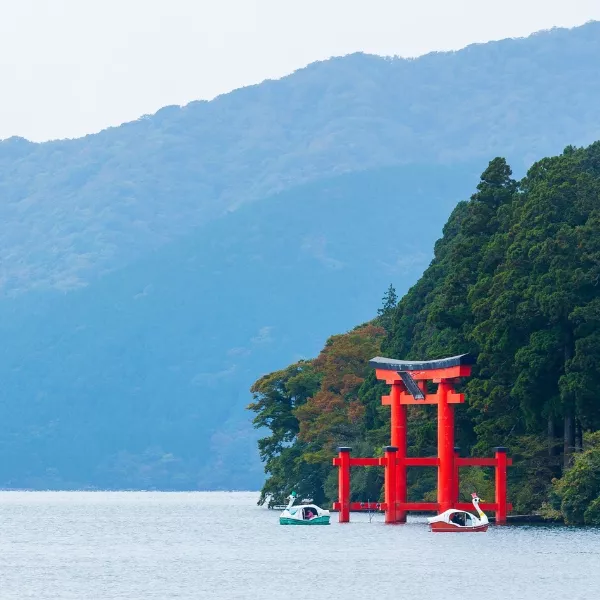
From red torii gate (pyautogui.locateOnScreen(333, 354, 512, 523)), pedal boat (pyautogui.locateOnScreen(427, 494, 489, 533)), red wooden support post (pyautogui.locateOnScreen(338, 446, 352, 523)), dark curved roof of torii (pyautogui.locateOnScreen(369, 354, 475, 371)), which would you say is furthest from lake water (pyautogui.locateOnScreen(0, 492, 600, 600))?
dark curved roof of torii (pyautogui.locateOnScreen(369, 354, 475, 371))

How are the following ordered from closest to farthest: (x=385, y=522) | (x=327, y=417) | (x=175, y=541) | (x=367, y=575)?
1. (x=367, y=575)
2. (x=175, y=541)
3. (x=385, y=522)
4. (x=327, y=417)

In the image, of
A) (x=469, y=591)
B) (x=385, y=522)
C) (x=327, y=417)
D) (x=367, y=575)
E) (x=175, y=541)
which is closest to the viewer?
(x=469, y=591)

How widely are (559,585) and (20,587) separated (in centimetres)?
1435

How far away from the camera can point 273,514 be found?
4144 inches

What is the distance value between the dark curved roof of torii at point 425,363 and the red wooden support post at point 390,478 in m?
3.54

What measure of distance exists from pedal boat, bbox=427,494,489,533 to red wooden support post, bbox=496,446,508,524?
70.8 inches

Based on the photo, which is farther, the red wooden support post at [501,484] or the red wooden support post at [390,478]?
the red wooden support post at [390,478]

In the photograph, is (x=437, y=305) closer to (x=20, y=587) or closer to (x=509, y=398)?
(x=509, y=398)

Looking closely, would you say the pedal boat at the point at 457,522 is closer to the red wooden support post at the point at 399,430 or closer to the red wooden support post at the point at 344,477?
the red wooden support post at the point at 399,430

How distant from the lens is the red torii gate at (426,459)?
2803 inches

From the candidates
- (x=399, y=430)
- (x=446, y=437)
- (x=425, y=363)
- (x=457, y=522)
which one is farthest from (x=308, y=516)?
(x=457, y=522)

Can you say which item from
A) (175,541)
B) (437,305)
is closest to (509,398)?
(437,305)

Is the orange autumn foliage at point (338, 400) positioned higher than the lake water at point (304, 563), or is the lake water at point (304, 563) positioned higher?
the orange autumn foliage at point (338, 400)

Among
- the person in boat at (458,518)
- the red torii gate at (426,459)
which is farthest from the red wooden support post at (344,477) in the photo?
the person in boat at (458,518)
